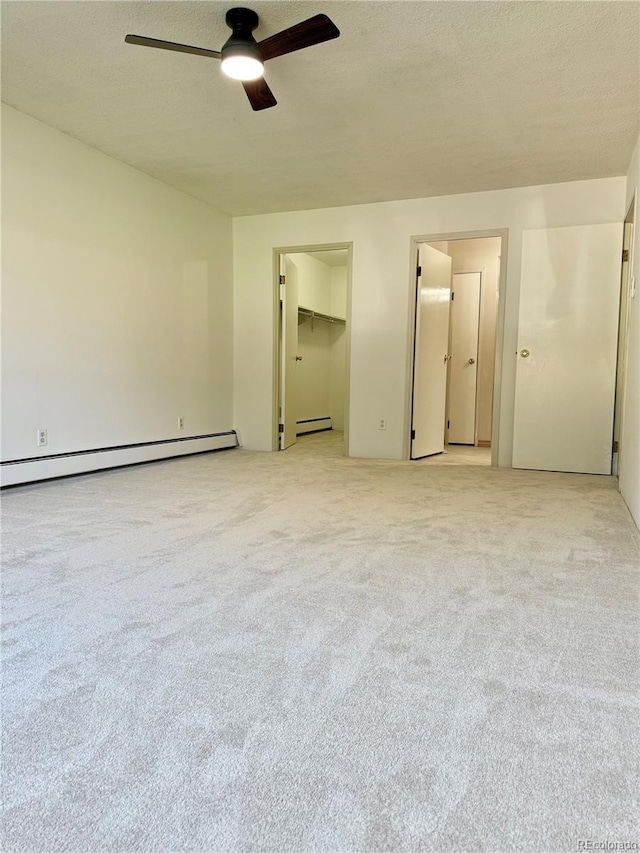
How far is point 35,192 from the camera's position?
360 centimetres

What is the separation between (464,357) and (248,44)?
498 centimetres

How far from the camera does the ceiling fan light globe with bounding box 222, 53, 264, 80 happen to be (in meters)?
2.45

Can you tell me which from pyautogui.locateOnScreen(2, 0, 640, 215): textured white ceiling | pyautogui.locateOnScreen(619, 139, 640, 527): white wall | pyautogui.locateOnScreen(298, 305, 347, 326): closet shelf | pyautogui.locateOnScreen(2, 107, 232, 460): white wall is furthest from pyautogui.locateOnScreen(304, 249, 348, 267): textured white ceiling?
pyautogui.locateOnScreen(619, 139, 640, 527): white wall

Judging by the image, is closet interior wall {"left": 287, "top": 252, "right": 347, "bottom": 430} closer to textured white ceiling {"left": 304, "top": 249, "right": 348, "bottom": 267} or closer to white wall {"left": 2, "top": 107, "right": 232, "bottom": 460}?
textured white ceiling {"left": 304, "top": 249, "right": 348, "bottom": 267}

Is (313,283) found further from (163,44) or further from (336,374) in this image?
(163,44)

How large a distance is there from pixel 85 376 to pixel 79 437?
1.56ft

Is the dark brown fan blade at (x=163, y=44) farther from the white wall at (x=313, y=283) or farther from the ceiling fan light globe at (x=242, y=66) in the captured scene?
the white wall at (x=313, y=283)

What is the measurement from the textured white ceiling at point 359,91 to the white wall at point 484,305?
2029mm

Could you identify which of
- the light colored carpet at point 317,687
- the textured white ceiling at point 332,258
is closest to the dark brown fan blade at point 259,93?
the light colored carpet at point 317,687

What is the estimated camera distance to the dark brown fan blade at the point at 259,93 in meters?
2.65

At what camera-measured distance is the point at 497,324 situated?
4840 millimetres

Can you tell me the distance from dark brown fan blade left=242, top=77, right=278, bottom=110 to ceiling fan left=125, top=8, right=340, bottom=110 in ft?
0.15

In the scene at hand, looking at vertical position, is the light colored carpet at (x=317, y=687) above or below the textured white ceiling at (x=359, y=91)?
below

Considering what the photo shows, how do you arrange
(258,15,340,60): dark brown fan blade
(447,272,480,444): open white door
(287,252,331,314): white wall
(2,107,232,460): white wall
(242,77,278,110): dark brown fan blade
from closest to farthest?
(258,15,340,60): dark brown fan blade < (242,77,278,110): dark brown fan blade < (2,107,232,460): white wall < (447,272,480,444): open white door < (287,252,331,314): white wall
